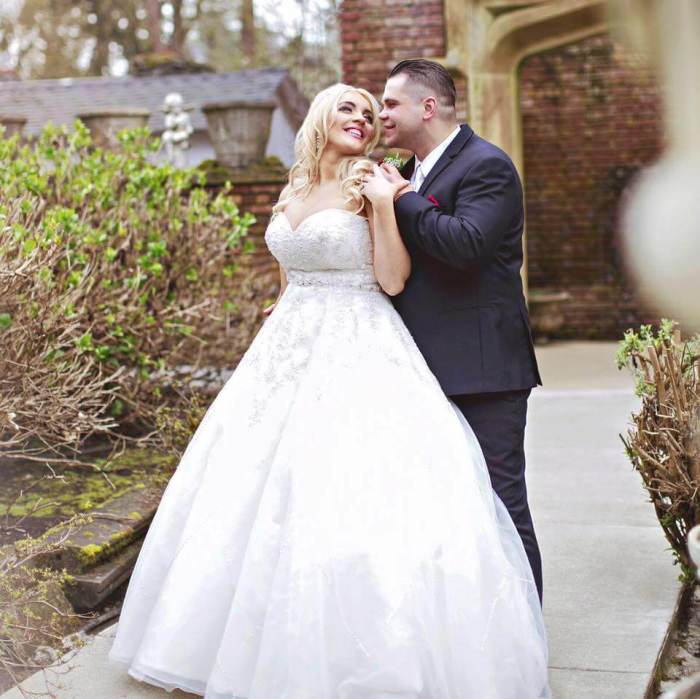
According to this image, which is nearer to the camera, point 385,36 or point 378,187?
point 378,187

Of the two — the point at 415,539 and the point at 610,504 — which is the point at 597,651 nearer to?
the point at 415,539

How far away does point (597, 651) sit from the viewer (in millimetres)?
3598

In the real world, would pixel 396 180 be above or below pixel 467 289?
above

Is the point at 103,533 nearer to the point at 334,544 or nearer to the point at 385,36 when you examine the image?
the point at 334,544

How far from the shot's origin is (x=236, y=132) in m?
11.1

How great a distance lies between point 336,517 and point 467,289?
2.69 ft

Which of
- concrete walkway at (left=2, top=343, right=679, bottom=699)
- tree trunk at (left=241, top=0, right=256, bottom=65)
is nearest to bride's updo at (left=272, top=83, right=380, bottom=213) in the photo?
concrete walkway at (left=2, top=343, right=679, bottom=699)

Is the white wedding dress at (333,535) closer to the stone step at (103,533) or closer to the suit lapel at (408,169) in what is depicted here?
the suit lapel at (408,169)

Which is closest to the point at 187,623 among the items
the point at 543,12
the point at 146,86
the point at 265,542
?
the point at 265,542

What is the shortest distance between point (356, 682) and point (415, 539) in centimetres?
41

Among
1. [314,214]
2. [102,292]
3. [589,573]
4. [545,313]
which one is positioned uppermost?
[314,214]

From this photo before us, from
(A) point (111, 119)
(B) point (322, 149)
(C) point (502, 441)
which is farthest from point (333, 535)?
(A) point (111, 119)

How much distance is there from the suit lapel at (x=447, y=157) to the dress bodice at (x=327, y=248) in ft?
0.74

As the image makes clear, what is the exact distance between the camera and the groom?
3.24 meters
